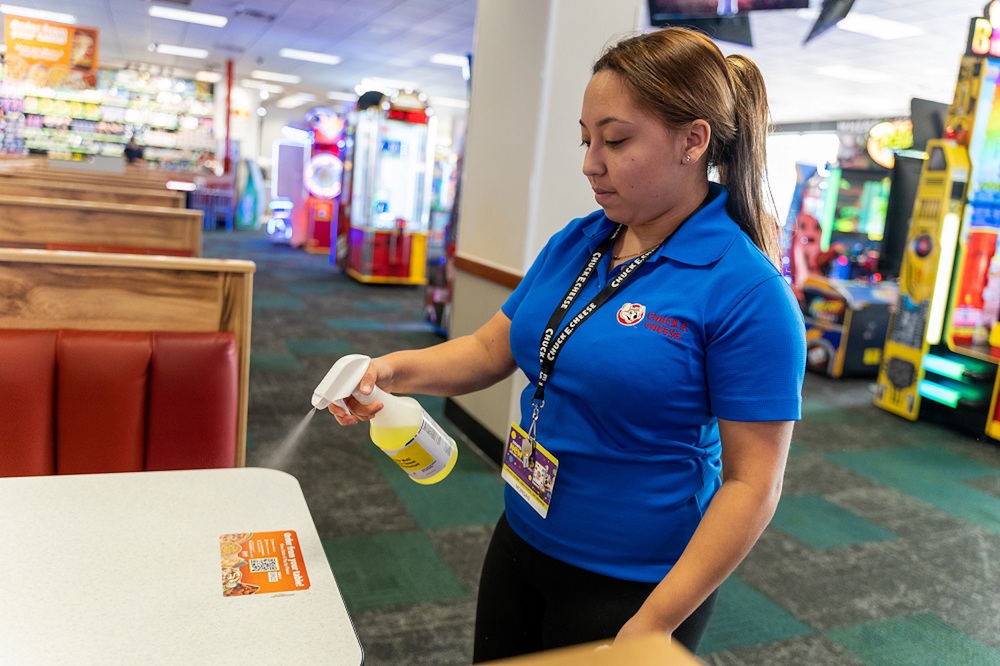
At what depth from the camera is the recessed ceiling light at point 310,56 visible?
39.5 ft

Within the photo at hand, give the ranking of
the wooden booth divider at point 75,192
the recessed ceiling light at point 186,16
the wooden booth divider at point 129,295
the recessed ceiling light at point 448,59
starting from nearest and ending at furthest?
the wooden booth divider at point 129,295 → the wooden booth divider at point 75,192 → the recessed ceiling light at point 186,16 → the recessed ceiling light at point 448,59

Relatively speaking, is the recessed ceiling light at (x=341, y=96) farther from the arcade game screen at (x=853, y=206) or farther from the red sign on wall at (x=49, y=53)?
the arcade game screen at (x=853, y=206)

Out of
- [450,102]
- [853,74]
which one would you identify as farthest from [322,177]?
[853,74]

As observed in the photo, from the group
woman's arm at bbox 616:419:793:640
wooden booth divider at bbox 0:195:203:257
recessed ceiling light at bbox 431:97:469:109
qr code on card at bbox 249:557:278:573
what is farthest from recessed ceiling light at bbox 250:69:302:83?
woman's arm at bbox 616:419:793:640

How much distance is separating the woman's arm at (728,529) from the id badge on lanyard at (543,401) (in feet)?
0.80

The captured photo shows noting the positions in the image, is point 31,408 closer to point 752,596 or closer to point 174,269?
point 174,269

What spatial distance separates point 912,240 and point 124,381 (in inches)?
204

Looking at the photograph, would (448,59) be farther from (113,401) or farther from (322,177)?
(113,401)

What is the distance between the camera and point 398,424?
1.14m

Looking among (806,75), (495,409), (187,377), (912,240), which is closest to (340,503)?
(495,409)

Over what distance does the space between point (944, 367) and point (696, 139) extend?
4.93 meters

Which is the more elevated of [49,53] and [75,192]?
[49,53]

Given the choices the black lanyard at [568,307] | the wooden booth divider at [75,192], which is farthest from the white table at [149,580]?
the wooden booth divider at [75,192]

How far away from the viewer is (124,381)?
5.62ft
